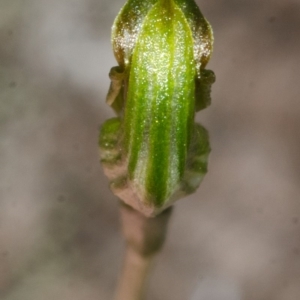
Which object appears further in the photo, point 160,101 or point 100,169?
point 100,169

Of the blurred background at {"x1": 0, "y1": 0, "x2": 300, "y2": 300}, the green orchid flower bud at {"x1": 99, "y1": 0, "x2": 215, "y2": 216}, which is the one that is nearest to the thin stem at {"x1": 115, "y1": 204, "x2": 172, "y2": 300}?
the green orchid flower bud at {"x1": 99, "y1": 0, "x2": 215, "y2": 216}

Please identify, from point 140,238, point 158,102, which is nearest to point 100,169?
point 140,238

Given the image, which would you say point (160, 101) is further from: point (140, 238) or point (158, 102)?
point (140, 238)

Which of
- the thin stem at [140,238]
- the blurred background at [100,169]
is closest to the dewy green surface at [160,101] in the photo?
→ the thin stem at [140,238]

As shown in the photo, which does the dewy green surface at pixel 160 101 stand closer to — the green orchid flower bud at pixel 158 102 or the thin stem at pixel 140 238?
the green orchid flower bud at pixel 158 102

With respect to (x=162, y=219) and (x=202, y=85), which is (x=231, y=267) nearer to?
(x=162, y=219)

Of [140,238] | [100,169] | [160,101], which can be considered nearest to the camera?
[160,101]
